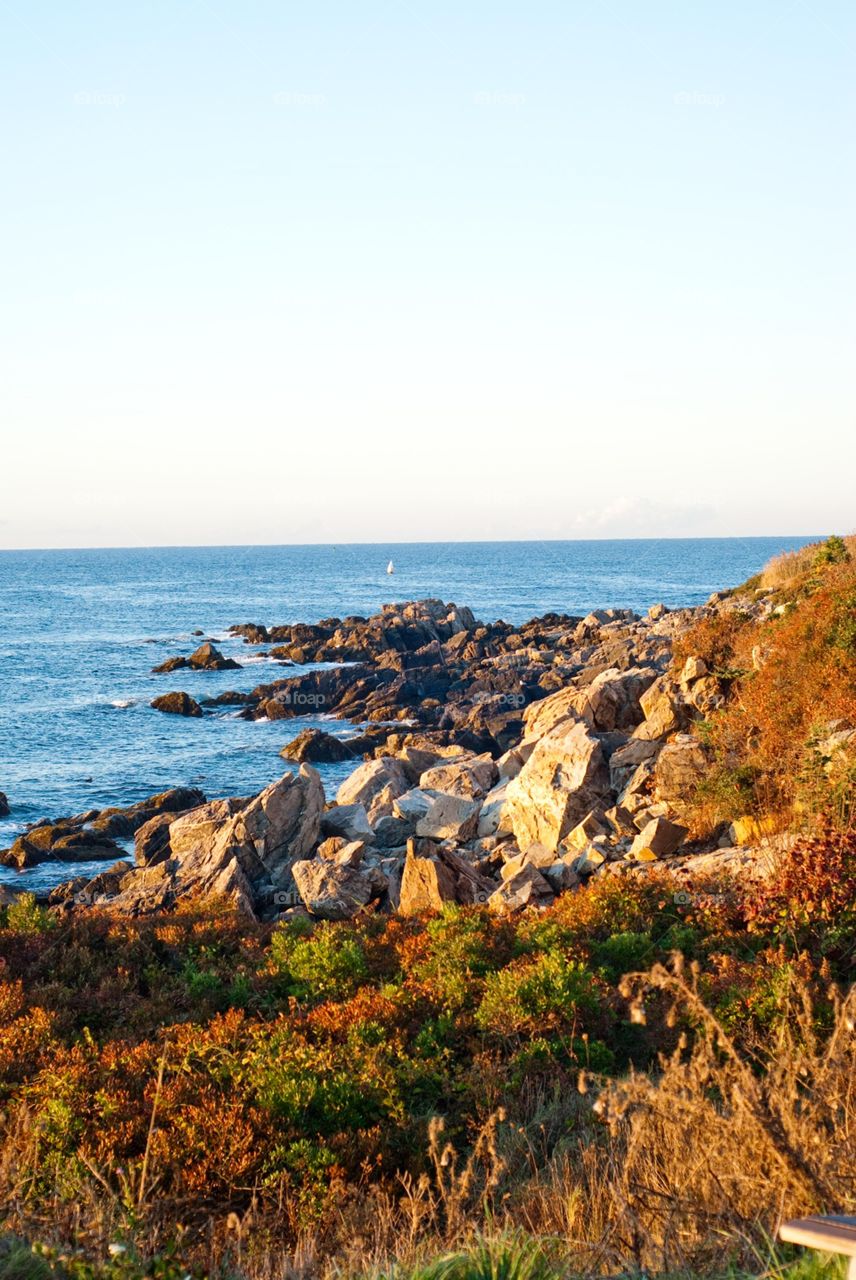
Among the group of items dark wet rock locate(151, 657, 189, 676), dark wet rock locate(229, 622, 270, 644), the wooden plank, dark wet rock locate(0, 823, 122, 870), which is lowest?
dark wet rock locate(0, 823, 122, 870)

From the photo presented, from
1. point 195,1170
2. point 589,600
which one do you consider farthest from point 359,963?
point 589,600

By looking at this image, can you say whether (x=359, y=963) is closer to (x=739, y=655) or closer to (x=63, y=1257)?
(x=63, y=1257)

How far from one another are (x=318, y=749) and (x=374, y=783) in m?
14.1

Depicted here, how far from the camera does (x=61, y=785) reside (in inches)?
1427

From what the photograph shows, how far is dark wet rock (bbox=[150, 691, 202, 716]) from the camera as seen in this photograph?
162ft

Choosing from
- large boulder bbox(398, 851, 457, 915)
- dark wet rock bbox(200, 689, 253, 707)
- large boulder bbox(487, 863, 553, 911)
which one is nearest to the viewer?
large boulder bbox(487, 863, 553, 911)

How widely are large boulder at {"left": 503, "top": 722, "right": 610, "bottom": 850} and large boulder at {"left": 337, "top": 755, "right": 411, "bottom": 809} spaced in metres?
6.04

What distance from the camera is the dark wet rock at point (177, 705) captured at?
1946 inches

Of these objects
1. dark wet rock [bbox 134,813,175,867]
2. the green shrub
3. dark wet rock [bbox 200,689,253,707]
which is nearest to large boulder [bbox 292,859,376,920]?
the green shrub

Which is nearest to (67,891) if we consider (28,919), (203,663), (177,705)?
(28,919)

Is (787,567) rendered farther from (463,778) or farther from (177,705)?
(177,705)

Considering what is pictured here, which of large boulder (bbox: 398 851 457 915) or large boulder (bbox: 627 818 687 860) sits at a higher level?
large boulder (bbox: 627 818 687 860)

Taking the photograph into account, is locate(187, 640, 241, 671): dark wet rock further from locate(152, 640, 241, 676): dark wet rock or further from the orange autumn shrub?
the orange autumn shrub

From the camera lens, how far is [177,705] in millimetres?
49812
